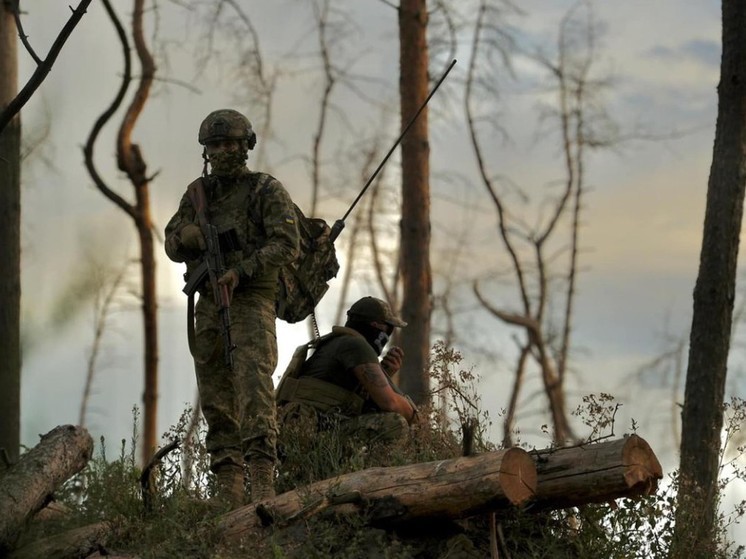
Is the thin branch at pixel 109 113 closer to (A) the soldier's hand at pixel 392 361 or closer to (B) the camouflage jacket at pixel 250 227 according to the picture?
(A) the soldier's hand at pixel 392 361

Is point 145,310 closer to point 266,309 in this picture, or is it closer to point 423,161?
point 423,161

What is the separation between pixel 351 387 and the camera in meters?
9.93

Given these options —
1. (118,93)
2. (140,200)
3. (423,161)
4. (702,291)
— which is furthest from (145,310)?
(702,291)

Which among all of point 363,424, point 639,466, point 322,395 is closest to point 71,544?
point 322,395

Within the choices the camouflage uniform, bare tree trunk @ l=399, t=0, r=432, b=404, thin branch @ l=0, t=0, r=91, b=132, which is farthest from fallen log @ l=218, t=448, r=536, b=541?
bare tree trunk @ l=399, t=0, r=432, b=404

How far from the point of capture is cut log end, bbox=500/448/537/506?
296 inches

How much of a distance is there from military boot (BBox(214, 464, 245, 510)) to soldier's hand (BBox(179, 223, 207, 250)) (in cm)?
173

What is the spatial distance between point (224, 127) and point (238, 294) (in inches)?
50.8

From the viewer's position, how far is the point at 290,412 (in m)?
9.74

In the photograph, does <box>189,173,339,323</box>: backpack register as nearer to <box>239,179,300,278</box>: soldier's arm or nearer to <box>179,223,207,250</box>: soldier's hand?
<box>239,179,300,278</box>: soldier's arm

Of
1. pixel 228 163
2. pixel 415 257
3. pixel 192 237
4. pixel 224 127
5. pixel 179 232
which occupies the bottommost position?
pixel 192 237

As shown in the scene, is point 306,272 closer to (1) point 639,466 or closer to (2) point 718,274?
(1) point 639,466

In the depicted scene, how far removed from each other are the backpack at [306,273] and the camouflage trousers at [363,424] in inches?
33.2

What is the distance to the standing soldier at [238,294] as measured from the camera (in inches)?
340
